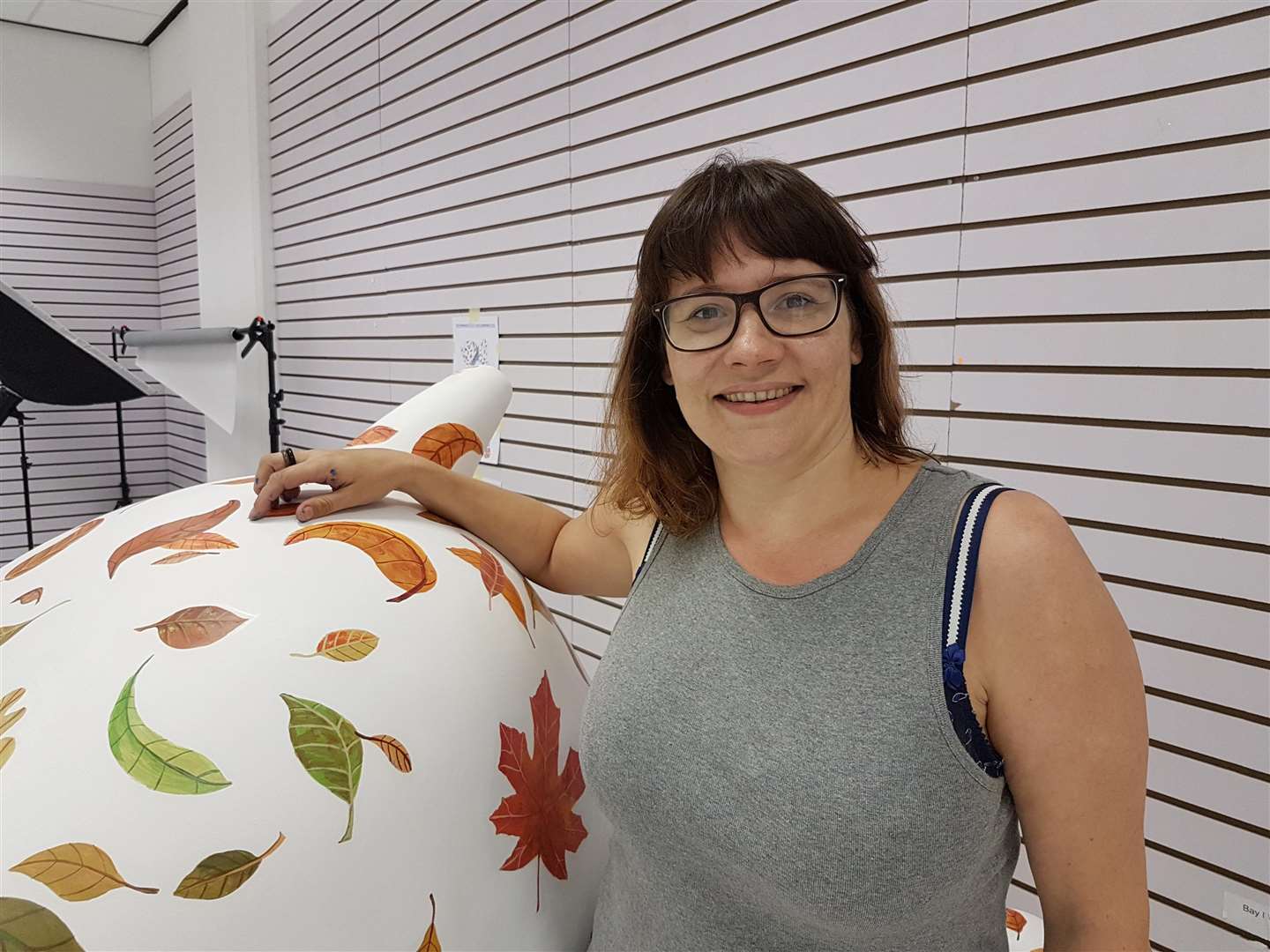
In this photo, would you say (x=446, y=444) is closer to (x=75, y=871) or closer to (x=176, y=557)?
(x=176, y=557)

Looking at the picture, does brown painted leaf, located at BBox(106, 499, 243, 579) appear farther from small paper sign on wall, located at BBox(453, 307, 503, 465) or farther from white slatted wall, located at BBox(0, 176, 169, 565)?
white slatted wall, located at BBox(0, 176, 169, 565)

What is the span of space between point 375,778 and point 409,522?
0.37m

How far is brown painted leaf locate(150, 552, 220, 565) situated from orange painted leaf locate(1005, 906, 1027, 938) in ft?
3.52

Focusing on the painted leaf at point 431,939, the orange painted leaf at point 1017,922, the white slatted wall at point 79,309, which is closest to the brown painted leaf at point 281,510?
the painted leaf at point 431,939

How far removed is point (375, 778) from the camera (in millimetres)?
813

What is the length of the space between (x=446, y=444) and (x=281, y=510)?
0.30m

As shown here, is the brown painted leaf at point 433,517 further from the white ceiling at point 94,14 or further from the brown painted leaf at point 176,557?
the white ceiling at point 94,14

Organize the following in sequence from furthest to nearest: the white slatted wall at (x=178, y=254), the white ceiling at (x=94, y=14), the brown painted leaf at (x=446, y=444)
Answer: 1. the white slatted wall at (x=178, y=254)
2. the white ceiling at (x=94, y=14)
3. the brown painted leaf at (x=446, y=444)

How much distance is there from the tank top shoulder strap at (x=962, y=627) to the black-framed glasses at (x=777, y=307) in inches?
10.2

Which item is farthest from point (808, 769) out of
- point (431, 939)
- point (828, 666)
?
point (431, 939)

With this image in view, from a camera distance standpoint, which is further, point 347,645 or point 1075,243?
point 1075,243

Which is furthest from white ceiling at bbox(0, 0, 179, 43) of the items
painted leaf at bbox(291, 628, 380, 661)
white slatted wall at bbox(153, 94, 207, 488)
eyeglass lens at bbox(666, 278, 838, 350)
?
painted leaf at bbox(291, 628, 380, 661)

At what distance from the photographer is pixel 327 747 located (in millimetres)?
801

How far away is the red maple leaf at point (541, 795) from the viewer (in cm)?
94
